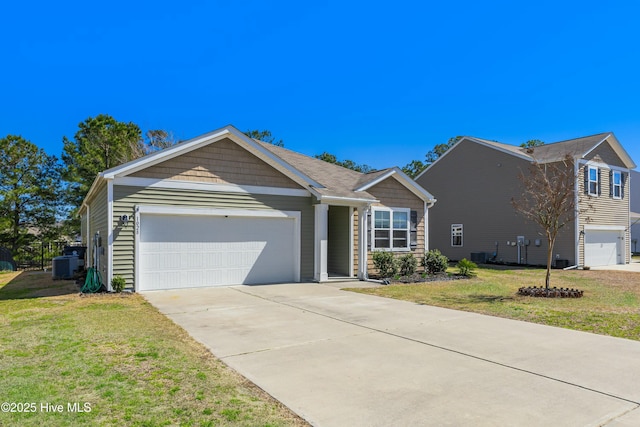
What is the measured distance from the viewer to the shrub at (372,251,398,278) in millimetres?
14586

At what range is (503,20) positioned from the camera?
44.8 ft

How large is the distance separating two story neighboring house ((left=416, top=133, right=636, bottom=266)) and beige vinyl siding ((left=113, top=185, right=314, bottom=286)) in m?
12.1

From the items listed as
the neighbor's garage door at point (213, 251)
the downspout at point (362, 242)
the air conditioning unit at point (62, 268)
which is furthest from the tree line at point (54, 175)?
the downspout at point (362, 242)

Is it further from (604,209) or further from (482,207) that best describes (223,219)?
(604,209)

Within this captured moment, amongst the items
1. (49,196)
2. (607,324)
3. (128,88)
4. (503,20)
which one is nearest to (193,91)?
(128,88)

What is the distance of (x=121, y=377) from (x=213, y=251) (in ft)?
25.7

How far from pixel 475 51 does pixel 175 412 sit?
17.0 metres

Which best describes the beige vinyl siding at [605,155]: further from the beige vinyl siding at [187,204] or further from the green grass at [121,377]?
the green grass at [121,377]

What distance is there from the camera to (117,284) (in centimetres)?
1049

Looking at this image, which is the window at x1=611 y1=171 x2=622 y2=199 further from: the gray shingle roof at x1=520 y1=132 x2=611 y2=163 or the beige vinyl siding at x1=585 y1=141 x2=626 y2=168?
the gray shingle roof at x1=520 y1=132 x2=611 y2=163

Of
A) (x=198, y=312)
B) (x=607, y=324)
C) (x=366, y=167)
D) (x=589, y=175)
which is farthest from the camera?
(x=366, y=167)

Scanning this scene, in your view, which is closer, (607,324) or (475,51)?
(607,324)

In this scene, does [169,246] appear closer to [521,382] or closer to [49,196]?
[521,382]

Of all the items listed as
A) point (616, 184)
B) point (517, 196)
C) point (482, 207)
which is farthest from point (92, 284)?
point (616, 184)
